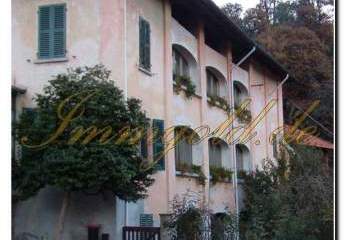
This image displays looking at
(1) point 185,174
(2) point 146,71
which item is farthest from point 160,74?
(1) point 185,174

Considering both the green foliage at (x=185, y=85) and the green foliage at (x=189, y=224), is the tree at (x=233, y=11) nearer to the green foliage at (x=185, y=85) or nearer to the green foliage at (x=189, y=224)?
the green foliage at (x=185, y=85)

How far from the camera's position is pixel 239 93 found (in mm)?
4617

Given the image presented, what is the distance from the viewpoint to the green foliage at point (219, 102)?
14.9ft

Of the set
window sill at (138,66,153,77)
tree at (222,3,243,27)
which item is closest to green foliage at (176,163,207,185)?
window sill at (138,66,153,77)

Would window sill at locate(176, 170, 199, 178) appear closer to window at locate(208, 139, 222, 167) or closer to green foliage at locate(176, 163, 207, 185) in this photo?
green foliage at locate(176, 163, 207, 185)

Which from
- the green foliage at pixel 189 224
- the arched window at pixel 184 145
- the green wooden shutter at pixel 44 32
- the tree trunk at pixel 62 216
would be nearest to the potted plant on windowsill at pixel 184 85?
the arched window at pixel 184 145

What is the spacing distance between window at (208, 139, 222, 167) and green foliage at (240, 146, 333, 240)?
238 millimetres

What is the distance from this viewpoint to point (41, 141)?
159 inches

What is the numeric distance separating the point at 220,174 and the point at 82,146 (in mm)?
984

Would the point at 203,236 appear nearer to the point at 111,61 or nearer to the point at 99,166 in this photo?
the point at 99,166

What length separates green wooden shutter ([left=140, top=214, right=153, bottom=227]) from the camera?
13.8 feet

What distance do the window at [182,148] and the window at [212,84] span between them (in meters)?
0.47
